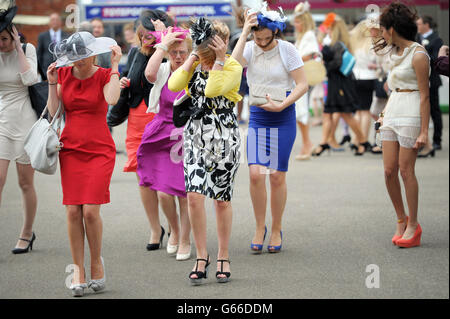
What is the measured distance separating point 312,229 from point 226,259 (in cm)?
206

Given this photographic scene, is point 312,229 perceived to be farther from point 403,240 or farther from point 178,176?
point 178,176

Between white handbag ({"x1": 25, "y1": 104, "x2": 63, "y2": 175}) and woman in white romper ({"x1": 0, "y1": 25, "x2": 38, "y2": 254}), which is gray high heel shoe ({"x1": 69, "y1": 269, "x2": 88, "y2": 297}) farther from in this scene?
woman in white romper ({"x1": 0, "y1": 25, "x2": 38, "y2": 254})

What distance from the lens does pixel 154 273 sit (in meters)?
5.99

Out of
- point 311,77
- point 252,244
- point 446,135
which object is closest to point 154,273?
point 252,244

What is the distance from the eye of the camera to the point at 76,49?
517 centimetres

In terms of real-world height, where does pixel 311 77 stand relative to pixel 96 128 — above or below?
below

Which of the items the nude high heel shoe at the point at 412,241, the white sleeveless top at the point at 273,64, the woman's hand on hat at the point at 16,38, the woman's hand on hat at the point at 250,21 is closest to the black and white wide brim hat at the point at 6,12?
the woman's hand on hat at the point at 16,38

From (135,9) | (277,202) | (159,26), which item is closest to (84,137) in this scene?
(159,26)

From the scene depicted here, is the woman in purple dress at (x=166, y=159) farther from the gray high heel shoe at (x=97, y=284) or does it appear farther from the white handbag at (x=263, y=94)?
the gray high heel shoe at (x=97, y=284)

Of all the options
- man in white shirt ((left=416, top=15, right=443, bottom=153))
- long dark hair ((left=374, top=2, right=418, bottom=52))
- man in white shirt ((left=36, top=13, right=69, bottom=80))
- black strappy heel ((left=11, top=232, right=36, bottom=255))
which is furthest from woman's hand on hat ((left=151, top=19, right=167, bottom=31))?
man in white shirt ((left=416, top=15, right=443, bottom=153))

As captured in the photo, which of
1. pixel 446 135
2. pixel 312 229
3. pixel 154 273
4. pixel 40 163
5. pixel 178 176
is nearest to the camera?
pixel 40 163

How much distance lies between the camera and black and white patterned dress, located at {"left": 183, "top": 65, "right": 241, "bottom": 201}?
5.62 m

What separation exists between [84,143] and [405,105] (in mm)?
2795

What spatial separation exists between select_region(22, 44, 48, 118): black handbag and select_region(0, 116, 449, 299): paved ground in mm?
1205
